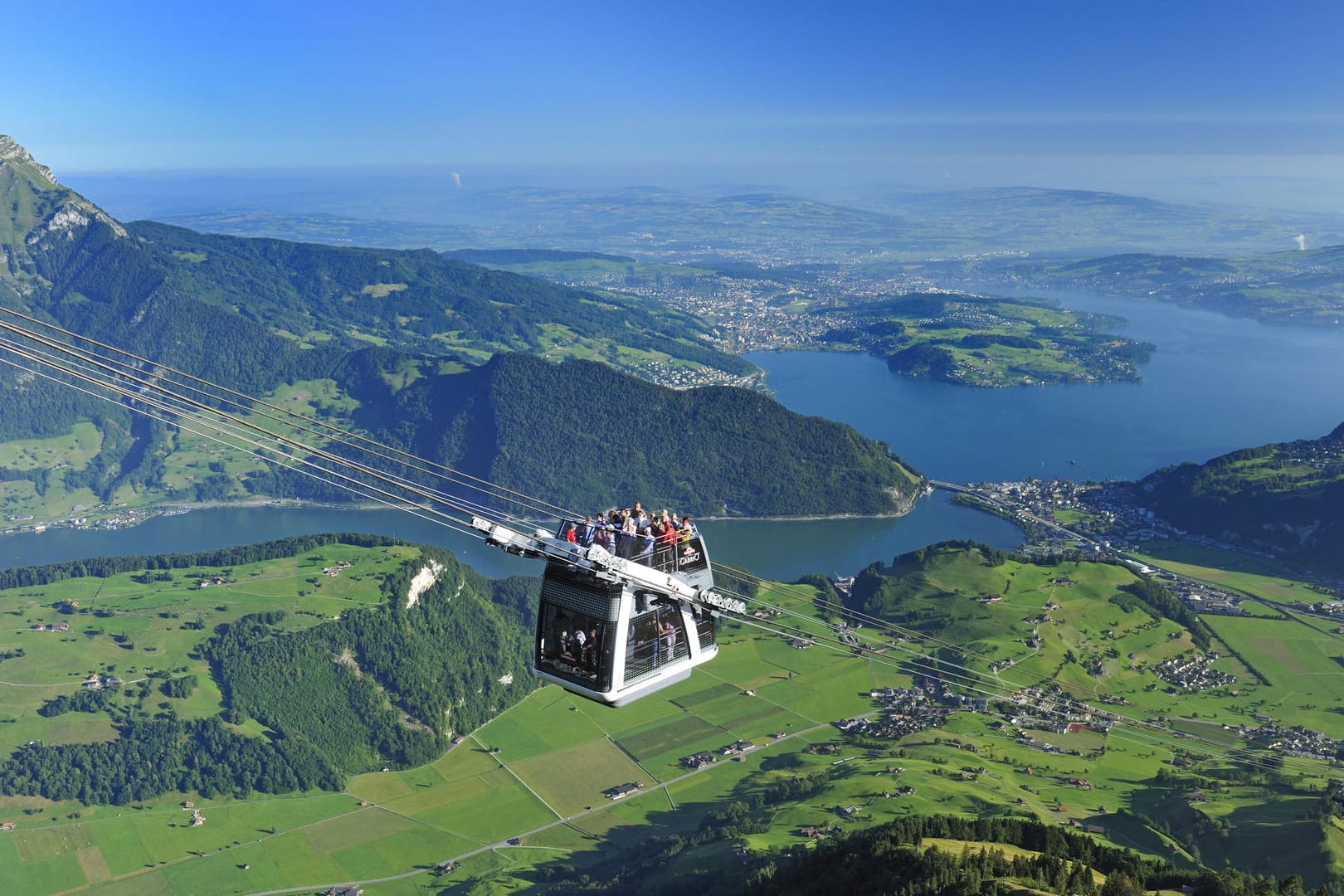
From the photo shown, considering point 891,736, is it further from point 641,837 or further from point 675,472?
point 675,472

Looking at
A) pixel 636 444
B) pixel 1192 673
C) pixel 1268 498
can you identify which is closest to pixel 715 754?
pixel 1192 673

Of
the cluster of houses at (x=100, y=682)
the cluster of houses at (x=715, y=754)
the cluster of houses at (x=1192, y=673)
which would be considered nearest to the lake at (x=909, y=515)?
the cluster of houses at (x=1192, y=673)

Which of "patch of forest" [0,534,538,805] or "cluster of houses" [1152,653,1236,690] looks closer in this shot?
"patch of forest" [0,534,538,805]

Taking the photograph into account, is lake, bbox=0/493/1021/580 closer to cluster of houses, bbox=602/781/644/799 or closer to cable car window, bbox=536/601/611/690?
cluster of houses, bbox=602/781/644/799

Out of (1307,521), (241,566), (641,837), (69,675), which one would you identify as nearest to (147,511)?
(241,566)

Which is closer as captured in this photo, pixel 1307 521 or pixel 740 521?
pixel 1307 521

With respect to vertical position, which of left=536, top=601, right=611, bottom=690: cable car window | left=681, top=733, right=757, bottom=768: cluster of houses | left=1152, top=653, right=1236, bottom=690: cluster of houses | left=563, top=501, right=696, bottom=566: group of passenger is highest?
left=563, top=501, right=696, bottom=566: group of passenger

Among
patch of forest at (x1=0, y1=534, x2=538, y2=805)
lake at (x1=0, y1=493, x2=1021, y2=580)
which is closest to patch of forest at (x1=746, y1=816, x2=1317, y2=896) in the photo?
patch of forest at (x1=0, y1=534, x2=538, y2=805)
